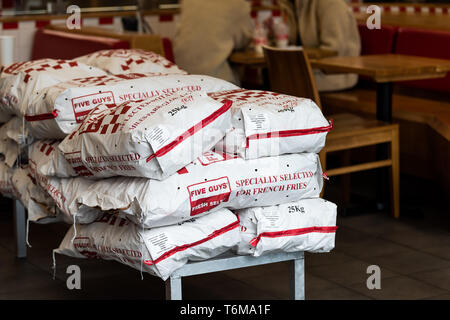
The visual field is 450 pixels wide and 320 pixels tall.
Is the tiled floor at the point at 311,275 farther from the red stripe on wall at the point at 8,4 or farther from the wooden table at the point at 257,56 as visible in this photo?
the red stripe on wall at the point at 8,4

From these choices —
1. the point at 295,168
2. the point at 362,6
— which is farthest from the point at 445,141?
the point at 362,6

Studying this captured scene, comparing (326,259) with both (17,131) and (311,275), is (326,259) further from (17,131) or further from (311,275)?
(17,131)

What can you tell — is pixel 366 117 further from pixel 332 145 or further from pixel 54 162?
pixel 54 162

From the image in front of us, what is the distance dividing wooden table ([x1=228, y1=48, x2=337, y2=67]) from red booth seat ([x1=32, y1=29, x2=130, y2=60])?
79cm

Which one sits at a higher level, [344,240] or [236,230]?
[236,230]

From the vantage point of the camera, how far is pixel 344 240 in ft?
13.5

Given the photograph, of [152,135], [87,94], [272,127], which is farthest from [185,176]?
[87,94]

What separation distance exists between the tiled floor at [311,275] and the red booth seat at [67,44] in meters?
1.42

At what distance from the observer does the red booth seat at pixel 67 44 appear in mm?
5152

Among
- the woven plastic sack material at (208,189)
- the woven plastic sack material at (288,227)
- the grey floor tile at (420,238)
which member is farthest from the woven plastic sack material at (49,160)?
the grey floor tile at (420,238)

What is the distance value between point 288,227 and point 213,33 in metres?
3.00

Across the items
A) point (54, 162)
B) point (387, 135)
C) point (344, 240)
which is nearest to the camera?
point (54, 162)

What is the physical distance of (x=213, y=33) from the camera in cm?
552
